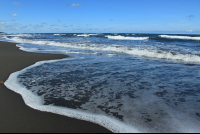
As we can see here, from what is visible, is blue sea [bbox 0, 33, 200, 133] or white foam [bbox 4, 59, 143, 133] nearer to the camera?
white foam [bbox 4, 59, 143, 133]

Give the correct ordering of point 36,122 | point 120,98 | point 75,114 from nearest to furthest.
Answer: point 36,122, point 75,114, point 120,98

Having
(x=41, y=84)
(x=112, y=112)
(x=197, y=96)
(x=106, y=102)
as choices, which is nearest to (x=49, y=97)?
(x=41, y=84)

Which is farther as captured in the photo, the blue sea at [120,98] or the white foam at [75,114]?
the blue sea at [120,98]

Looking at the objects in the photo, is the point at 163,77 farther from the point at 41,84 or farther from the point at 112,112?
the point at 41,84

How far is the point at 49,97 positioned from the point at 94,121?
5.38 ft

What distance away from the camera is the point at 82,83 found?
5082mm

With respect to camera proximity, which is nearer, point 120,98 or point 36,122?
point 36,122

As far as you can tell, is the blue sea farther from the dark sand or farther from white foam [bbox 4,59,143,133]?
the dark sand

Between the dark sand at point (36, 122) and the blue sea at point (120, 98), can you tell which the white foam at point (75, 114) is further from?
the dark sand at point (36, 122)

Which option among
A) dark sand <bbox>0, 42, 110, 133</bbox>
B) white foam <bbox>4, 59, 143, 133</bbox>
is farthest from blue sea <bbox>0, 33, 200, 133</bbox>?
dark sand <bbox>0, 42, 110, 133</bbox>

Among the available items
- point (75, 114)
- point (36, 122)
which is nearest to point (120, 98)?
point (75, 114)

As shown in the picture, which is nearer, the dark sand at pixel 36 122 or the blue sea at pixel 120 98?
the dark sand at pixel 36 122

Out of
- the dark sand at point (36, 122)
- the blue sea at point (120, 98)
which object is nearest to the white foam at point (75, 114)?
the blue sea at point (120, 98)

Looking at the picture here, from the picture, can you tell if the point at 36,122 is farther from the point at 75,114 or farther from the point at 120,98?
the point at 120,98
